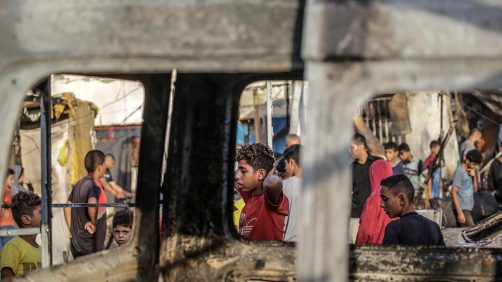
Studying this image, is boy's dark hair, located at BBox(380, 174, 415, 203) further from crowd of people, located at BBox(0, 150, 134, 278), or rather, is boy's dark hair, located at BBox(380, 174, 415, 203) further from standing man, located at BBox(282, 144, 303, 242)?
crowd of people, located at BBox(0, 150, 134, 278)

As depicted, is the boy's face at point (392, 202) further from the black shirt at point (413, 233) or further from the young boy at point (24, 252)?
the young boy at point (24, 252)

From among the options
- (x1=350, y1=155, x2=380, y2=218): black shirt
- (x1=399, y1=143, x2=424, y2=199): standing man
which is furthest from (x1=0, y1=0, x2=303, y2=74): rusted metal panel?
(x1=399, y1=143, x2=424, y2=199): standing man

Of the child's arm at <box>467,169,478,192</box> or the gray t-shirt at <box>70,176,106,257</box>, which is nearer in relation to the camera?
the gray t-shirt at <box>70,176,106,257</box>

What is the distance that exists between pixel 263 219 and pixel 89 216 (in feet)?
12.8

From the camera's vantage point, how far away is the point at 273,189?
18.8 ft

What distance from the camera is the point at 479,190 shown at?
45.8ft

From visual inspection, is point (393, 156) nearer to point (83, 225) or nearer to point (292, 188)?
point (83, 225)

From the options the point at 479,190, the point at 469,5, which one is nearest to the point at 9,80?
the point at 469,5

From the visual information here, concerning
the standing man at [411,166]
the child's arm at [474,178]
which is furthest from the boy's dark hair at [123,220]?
the standing man at [411,166]

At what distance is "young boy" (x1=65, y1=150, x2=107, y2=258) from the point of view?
29.3ft

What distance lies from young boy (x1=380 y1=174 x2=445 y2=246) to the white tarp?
476 inches

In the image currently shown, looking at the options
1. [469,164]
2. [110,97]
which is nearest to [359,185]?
[469,164]

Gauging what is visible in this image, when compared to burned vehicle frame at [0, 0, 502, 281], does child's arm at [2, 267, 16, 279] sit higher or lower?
lower

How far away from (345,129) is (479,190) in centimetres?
1229
